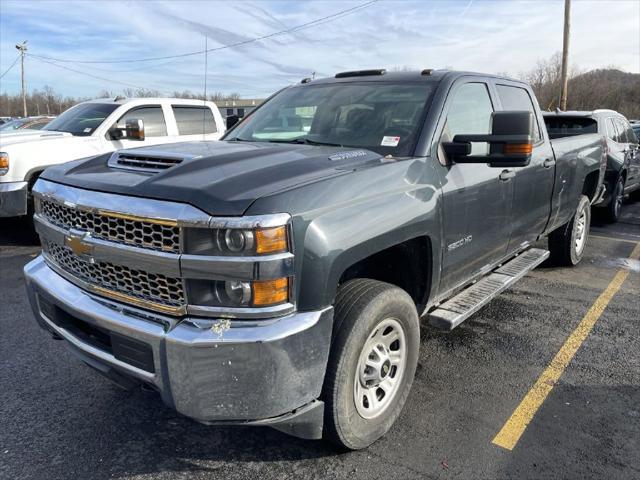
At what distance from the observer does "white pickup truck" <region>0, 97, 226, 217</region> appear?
672cm

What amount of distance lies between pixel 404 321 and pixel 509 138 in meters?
1.20

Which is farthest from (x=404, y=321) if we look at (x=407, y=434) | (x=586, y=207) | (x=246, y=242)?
(x=586, y=207)

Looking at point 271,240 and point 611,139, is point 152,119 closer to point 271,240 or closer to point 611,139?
point 271,240

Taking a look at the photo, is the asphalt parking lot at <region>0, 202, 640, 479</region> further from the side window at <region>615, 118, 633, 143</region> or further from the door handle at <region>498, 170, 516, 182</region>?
the side window at <region>615, 118, 633, 143</region>

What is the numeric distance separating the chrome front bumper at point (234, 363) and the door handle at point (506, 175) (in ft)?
6.82

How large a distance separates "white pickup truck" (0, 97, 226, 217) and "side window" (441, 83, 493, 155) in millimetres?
3289

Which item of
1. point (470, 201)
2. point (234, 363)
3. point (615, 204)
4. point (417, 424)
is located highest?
point (470, 201)

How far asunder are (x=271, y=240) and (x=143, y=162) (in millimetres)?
1034

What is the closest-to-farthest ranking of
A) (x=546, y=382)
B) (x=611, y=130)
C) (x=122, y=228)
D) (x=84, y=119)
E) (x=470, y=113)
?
(x=122, y=228) → (x=546, y=382) → (x=470, y=113) → (x=84, y=119) → (x=611, y=130)

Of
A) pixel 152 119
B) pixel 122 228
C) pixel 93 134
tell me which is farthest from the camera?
pixel 152 119

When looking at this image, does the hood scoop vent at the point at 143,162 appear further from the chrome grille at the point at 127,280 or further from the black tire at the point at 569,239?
the black tire at the point at 569,239

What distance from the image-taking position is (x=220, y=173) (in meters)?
2.41

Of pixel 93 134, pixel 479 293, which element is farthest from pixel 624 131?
pixel 93 134

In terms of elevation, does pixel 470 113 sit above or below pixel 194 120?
below
